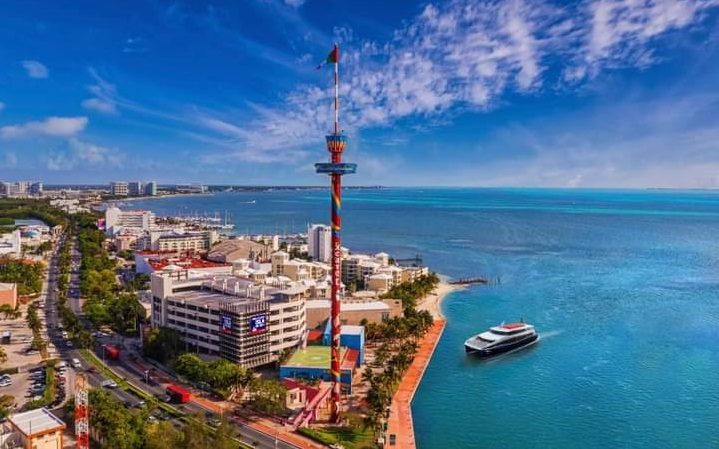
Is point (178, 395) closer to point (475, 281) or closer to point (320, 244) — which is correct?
point (475, 281)

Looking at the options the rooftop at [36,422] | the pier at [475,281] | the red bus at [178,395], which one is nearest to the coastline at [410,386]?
the red bus at [178,395]

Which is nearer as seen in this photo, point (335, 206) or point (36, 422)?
point (36, 422)

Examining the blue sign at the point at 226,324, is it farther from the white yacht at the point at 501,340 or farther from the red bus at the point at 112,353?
the white yacht at the point at 501,340

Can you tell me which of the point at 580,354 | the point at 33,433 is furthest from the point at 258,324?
the point at 580,354

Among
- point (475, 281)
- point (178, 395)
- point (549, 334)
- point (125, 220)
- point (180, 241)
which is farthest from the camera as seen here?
point (125, 220)

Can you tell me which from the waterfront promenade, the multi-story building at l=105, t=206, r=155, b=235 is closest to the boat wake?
the waterfront promenade

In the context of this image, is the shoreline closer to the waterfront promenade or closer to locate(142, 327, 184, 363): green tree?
the waterfront promenade

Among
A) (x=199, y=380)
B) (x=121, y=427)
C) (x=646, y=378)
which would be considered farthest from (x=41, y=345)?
(x=646, y=378)
